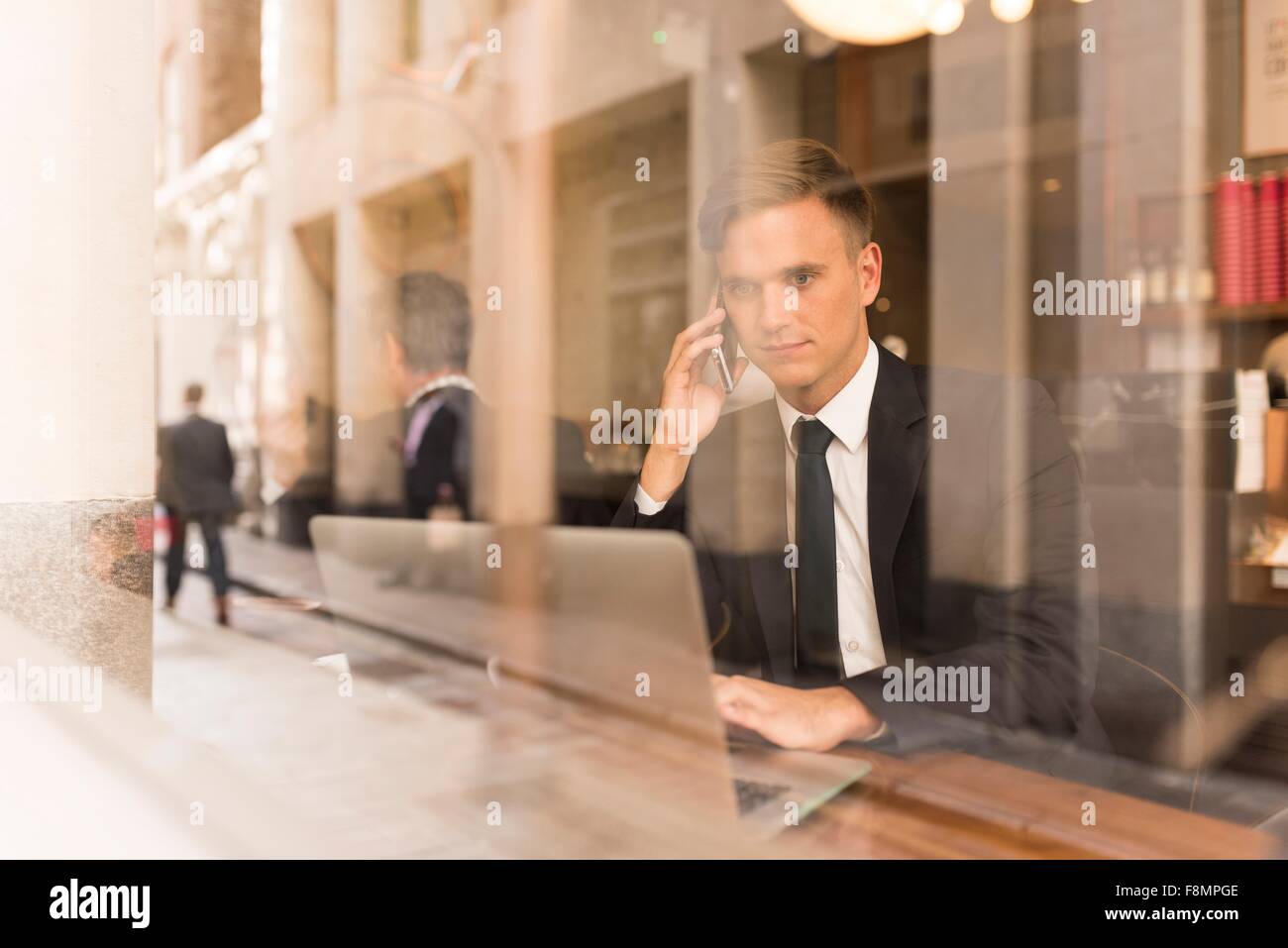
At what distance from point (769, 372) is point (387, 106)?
4272mm

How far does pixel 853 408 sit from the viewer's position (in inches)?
56.2

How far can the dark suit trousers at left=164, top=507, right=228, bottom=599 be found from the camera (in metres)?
3.25

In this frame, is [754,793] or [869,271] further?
[869,271]

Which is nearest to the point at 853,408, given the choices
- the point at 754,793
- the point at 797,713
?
the point at 797,713

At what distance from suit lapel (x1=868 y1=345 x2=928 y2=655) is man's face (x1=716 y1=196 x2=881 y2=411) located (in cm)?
8

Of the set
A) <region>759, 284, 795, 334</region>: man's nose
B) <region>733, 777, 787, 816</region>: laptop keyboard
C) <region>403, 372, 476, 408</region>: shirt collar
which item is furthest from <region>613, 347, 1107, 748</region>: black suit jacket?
<region>403, 372, 476, 408</region>: shirt collar

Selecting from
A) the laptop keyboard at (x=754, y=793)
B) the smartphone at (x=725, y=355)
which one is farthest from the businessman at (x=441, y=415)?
the laptop keyboard at (x=754, y=793)

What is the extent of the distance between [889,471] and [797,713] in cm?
49

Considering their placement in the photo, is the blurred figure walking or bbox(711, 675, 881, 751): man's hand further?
the blurred figure walking

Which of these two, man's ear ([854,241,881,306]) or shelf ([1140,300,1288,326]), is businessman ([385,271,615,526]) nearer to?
man's ear ([854,241,881,306])

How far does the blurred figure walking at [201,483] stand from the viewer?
11.6 ft

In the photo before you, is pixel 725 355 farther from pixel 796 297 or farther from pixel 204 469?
Answer: pixel 204 469

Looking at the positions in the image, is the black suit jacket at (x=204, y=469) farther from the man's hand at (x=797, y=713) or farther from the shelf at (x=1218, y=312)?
the shelf at (x=1218, y=312)

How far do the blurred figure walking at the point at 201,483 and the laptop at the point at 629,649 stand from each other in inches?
82.1
